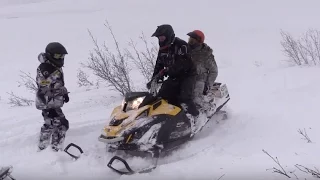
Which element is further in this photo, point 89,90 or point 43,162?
point 89,90

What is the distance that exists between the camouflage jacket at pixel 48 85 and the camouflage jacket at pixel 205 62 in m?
2.00

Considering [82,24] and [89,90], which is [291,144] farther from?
[82,24]

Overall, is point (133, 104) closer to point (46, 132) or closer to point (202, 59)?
point (46, 132)

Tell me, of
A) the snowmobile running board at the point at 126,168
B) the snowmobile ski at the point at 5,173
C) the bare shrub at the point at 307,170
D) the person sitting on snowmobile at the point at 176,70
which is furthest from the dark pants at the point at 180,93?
the snowmobile ski at the point at 5,173

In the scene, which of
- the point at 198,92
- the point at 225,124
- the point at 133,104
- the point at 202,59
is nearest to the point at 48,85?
the point at 133,104

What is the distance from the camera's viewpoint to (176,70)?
5.23 meters

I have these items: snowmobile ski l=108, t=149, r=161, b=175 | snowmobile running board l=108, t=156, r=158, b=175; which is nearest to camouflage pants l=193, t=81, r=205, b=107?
snowmobile ski l=108, t=149, r=161, b=175

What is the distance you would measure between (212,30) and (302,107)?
14834 millimetres

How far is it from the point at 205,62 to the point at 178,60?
2.82 ft

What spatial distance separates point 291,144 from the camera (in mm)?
4750

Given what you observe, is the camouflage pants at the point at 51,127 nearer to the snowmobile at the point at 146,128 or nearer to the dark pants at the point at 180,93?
the snowmobile at the point at 146,128

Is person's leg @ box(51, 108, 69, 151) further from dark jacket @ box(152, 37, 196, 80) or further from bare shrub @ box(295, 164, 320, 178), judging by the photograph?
bare shrub @ box(295, 164, 320, 178)

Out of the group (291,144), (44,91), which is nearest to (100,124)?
(44,91)

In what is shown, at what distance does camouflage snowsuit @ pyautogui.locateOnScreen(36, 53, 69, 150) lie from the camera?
5.04 metres
